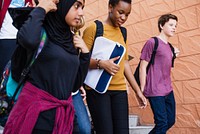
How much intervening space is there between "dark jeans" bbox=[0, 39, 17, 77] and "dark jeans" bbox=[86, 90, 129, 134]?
2.38 feet

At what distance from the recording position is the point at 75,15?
2.54 m

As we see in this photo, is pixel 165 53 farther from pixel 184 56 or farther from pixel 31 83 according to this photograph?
pixel 31 83

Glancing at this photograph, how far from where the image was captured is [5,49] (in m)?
3.32

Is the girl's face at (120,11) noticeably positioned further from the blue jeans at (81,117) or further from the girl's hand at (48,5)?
the girl's hand at (48,5)

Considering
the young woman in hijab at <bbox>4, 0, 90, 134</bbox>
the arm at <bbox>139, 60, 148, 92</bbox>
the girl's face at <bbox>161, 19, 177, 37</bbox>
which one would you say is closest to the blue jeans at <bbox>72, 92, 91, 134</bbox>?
the young woman in hijab at <bbox>4, 0, 90, 134</bbox>

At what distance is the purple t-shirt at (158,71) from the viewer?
14.4ft

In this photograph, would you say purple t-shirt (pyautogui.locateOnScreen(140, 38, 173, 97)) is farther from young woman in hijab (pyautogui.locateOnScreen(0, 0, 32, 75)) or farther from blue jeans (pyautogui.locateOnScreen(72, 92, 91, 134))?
young woman in hijab (pyautogui.locateOnScreen(0, 0, 32, 75))

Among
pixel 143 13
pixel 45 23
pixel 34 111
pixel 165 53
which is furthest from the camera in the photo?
pixel 143 13

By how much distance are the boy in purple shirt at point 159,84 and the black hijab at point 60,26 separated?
197 centimetres

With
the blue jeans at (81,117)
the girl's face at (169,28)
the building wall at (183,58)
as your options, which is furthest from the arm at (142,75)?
the building wall at (183,58)

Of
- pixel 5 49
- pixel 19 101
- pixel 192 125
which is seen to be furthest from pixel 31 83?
pixel 192 125

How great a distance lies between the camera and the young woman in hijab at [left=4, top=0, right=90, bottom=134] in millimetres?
2307

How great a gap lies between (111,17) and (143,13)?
3.16 meters

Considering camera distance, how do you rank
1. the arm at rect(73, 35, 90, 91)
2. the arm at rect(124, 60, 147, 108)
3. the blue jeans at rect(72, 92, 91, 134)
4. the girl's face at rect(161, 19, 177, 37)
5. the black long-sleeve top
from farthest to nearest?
1. the girl's face at rect(161, 19, 177, 37)
2. the arm at rect(124, 60, 147, 108)
3. the blue jeans at rect(72, 92, 91, 134)
4. the arm at rect(73, 35, 90, 91)
5. the black long-sleeve top
